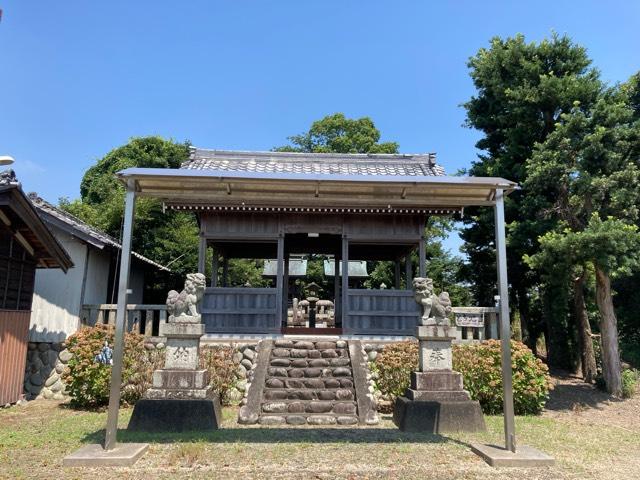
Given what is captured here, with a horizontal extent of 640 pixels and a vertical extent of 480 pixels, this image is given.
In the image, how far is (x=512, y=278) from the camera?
55.9 ft

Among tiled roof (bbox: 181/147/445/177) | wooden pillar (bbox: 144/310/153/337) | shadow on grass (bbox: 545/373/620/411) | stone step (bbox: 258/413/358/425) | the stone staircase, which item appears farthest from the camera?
tiled roof (bbox: 181/147/445/177)

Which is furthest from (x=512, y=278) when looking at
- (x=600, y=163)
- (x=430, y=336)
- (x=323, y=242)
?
(x=430, y=336)

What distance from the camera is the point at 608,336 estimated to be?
489 inches

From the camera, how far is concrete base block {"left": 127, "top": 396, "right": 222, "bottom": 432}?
6945 millimetres

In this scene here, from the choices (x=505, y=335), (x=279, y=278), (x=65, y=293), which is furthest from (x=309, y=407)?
(x=65, y=293)

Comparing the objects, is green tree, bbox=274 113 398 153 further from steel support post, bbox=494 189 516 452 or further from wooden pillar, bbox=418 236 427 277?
steel support post, bbox=494 189 516 452

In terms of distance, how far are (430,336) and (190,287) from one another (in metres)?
4.27

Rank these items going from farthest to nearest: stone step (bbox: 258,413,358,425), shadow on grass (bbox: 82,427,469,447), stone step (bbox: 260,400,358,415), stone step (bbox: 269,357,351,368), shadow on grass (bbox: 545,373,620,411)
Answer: shadow on grass (bbox: 545,373,620,411), stone step (bbox: 269,357,351,368), stone step (bbox: 260,400,358,415), stone step (bbox: 258,413,358,425), shadow on grass (bbox: 82,427,469,447)

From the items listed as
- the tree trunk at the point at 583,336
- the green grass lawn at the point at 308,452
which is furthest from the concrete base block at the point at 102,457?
the tree trunk at the point at 583,336

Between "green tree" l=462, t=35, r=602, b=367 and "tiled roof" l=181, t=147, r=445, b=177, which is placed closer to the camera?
"green tree" l=462, t=35, r=602, b=367

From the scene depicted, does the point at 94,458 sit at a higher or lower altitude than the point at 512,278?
lower

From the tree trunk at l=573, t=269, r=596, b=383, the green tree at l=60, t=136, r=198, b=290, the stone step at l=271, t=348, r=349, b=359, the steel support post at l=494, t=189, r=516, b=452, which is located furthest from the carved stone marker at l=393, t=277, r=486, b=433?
the green tree at l=60, t=136, r=198, b=290

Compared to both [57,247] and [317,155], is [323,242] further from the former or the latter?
[57,247]

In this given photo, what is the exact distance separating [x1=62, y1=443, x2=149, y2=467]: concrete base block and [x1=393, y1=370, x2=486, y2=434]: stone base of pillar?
409cm
